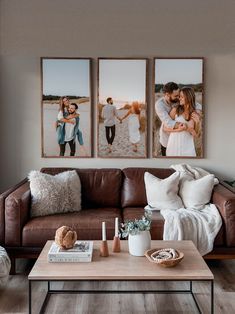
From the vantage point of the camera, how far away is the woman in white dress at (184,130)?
441 centimetres

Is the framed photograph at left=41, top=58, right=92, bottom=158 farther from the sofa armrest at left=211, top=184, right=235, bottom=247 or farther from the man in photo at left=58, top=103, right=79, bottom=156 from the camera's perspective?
the sofa armrest at left=211, top=184, right=235, bottom=247

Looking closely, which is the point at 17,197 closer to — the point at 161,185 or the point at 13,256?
the point at 13,256

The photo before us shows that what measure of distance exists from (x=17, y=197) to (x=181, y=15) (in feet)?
8.39

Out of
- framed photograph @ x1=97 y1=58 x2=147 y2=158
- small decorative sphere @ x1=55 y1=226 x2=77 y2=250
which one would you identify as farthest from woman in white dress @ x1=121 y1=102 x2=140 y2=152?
small decorative sphere @ x1=55 y1=226 x2=77 y2=250

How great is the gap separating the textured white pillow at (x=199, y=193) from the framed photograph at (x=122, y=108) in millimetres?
800

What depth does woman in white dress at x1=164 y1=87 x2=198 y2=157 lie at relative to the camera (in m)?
4.41

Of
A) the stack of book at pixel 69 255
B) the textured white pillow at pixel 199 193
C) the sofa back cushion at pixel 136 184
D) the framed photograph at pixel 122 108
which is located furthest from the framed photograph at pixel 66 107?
the stack of book at pixel 69 255

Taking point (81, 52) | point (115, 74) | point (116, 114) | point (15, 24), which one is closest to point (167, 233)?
point (116, 114)

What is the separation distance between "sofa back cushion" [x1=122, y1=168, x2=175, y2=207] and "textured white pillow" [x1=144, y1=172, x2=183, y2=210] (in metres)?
0.16

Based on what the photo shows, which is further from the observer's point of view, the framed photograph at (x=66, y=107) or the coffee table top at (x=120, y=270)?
the framed photograph at (x=66, y=107)

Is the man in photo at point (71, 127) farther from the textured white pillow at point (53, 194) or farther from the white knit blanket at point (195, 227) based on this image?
the white knit blanket at point (195, 227)

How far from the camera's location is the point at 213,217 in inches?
139

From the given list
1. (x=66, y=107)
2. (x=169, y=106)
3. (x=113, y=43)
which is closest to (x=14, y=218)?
(x=66, y=107)

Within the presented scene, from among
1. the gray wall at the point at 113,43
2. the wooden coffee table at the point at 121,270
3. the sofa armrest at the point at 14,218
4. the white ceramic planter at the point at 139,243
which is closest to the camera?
the wooden coffee table at the point at 121,270
